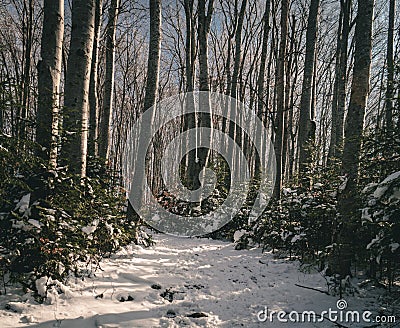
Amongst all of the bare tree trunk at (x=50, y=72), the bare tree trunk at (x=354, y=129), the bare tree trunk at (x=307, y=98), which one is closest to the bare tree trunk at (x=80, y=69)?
the bare tree trunk at (x=50, y=72)

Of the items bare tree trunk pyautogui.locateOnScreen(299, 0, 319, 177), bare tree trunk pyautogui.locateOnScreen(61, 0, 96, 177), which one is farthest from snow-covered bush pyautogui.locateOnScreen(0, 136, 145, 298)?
bare tree trunk pyautogui.locateOnScreen(299, 0, 319, 177)

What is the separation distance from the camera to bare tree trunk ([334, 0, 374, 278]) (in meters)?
3.99

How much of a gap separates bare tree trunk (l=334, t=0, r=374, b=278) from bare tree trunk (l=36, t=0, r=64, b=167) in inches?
150

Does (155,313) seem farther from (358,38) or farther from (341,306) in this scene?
(358,38)

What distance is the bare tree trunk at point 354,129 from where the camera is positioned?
399cm

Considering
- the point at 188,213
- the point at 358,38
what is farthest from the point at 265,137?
the point at 358,38

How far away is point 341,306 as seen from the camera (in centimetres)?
348

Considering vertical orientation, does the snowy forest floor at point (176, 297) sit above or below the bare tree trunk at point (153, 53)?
below

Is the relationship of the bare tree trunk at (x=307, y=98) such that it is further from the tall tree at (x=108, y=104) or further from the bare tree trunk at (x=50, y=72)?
the bare tree trunk at (x=50, y=72)

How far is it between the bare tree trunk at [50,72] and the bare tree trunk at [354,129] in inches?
150

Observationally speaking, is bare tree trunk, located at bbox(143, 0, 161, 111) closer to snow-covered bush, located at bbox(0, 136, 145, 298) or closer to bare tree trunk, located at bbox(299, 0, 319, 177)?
bare tree trunk, located at bbox(299, 0, 319, 177)

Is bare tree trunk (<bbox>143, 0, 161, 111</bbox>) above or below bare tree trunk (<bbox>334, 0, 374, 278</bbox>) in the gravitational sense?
above

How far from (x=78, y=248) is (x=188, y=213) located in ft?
22.9

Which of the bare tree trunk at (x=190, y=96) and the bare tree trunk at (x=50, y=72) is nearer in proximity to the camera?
the bare tree trunk at (x=50, y=72)
